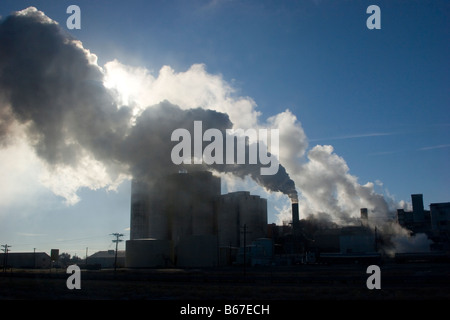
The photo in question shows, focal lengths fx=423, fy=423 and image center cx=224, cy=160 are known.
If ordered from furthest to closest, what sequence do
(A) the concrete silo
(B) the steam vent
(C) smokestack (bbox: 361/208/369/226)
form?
(C) smokestack (bbox: 361/208/369/226), (A) the concrete silo, (B) the steam vent

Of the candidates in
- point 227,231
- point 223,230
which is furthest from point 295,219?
point 223,230

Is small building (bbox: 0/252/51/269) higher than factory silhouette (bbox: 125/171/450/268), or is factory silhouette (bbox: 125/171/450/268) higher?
Answer: factory silhouette (bbox: 125/171/450/268)

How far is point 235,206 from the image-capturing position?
331ft

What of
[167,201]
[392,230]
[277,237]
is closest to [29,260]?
[167,201]

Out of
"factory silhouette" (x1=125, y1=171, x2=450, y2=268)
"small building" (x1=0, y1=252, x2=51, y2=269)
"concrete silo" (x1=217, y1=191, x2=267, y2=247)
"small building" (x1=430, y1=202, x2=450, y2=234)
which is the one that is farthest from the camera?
"small building" (x1=0, y1=252, x2=51, y2=269)

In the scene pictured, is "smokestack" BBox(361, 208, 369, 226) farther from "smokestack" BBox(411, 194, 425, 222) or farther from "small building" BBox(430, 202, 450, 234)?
"small building" BBox(430, 202, 450, 234)

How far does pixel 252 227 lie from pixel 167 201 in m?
22.2

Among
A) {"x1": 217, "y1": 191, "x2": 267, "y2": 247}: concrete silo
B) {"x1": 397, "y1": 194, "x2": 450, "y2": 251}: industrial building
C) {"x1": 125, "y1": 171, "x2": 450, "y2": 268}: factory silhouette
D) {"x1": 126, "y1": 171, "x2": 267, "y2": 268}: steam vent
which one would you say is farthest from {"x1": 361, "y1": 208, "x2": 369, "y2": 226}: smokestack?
{"x1": 217, "y1": 191, "x2": 267, "y2": 247}: concrete silo

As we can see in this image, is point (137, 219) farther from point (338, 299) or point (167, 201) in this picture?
point (338, 299)

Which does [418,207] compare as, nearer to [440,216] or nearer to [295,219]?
[440,216]

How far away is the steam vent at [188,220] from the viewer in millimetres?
85688

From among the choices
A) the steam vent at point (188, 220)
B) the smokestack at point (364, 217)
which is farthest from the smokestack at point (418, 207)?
the steam vent at point (188, 220)

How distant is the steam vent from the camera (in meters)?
85.7

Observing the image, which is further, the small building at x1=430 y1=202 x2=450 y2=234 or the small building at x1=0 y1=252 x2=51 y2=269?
the small building at x1=0 y1=252 x2=51 y2=269
